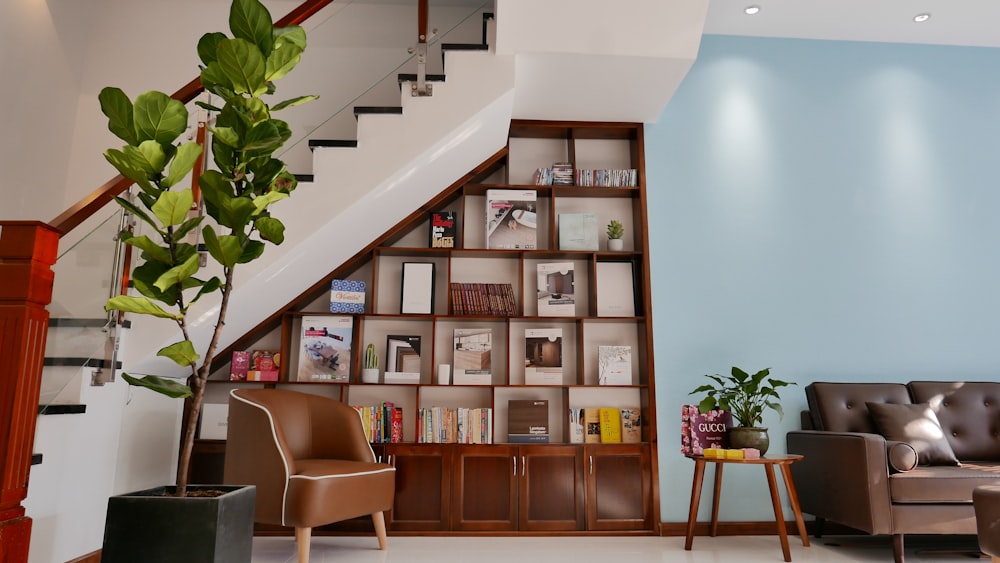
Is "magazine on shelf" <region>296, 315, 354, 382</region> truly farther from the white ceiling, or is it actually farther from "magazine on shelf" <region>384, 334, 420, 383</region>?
the white ceiling

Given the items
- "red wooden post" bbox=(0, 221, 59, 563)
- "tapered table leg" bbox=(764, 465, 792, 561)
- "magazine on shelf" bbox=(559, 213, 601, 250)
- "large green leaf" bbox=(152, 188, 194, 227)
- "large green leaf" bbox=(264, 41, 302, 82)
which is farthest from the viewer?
"magazine on shelf" bbox=(559, 213, 601, 250)

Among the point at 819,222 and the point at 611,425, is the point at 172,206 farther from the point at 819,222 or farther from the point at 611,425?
the point at 819,222

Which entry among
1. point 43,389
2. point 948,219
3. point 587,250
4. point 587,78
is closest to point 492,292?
point 587,250

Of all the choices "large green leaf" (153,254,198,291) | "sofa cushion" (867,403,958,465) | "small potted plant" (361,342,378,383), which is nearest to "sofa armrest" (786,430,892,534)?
"sofa cushion" (867,403,958,465)

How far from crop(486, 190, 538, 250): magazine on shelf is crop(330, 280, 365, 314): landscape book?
0.98 meters

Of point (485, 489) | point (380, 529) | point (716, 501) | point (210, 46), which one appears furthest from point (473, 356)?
point (210, 46)

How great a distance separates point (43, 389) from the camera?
2.57 m

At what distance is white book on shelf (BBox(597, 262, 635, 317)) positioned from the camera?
478 centimetres

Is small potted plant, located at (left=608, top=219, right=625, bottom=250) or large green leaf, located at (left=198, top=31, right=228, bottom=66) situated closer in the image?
large green leaf, located at (left=198, top=31, right=228, bottom=66)

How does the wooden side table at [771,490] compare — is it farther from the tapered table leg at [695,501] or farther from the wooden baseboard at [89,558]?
the wooden baseboard at [89,558]

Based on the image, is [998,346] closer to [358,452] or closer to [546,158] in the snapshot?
[546,158]

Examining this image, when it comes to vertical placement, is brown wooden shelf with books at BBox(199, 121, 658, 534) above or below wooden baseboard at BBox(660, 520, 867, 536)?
above

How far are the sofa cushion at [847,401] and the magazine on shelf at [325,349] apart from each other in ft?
10.3

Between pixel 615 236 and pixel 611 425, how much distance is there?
136cm
